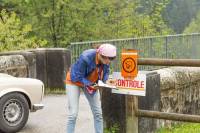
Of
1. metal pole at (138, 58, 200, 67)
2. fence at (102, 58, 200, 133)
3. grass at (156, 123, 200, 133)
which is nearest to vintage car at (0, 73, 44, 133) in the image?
fence at (102, 58, 200, 133)

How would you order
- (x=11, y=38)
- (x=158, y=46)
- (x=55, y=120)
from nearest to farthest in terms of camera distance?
(x=55, y=120) < (x=158, y=46) < (x=11, y=38)

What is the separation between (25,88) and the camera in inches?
355

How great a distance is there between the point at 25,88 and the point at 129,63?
7.66ft

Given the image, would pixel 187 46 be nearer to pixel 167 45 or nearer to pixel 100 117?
pixel 167 45

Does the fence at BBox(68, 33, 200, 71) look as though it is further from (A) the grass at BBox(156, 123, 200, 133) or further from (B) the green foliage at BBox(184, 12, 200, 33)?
(B) the green foliage at BBox(184, 12, 200, 33)

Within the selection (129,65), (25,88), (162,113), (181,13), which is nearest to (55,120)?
(25,88)

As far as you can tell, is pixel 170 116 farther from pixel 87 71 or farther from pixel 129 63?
pixel 87 71

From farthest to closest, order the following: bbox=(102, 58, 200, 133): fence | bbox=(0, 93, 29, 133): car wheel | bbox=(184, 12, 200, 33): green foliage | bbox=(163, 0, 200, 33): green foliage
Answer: bbox=(163, 0, 200, 33): green foliage, bbox=(184, 12, 200, 33): green foliage, bbox=(0, 93, 29, 133): car wheel, bbox=(102, 58, 200, 133): fence

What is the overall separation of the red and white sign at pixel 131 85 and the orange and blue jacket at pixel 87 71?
226mm

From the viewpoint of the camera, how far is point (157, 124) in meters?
8.73

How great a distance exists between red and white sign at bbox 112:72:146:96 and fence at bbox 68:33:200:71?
266 inches

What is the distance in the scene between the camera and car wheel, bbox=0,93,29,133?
8680mm

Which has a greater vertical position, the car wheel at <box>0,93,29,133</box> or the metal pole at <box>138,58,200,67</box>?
the metal pole at <box>138,58,200,67</box>

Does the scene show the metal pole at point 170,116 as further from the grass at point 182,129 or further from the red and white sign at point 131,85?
the grass at point 182,129
